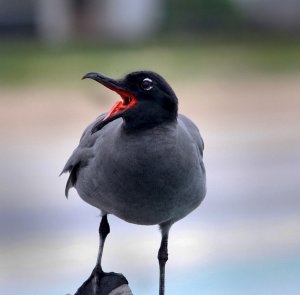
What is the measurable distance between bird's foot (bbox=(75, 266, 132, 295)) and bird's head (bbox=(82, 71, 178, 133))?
784 mm

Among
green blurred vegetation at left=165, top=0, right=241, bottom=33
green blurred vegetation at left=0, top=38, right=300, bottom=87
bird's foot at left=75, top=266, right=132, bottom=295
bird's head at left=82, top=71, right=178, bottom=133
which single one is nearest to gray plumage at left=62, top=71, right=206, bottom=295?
bird's head at left=82, top=71, right=178, bottom=133

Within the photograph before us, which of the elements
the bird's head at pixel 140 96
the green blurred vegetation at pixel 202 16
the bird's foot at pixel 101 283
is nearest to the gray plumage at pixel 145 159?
the bird's head at pixel 140 96

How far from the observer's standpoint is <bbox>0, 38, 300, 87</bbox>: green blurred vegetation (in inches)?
651

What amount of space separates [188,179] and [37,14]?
2094 centimetres

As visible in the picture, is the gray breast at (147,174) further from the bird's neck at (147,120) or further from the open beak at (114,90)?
the open beak at (114,90)

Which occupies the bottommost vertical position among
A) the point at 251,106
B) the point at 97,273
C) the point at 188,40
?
the point at 97,273

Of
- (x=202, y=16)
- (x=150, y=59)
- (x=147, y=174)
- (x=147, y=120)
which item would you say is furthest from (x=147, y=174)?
(x=202, y=16)

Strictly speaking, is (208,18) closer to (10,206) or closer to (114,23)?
(114,23)

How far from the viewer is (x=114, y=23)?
80.5ft

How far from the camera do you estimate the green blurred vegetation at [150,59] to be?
54.3 ft

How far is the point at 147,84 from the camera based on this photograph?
3.78m

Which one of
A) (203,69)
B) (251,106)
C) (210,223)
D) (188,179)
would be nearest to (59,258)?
(210,223)

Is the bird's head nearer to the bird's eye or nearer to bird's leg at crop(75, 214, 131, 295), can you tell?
the bird's eye

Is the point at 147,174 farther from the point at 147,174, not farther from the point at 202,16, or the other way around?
the point at 202,16
